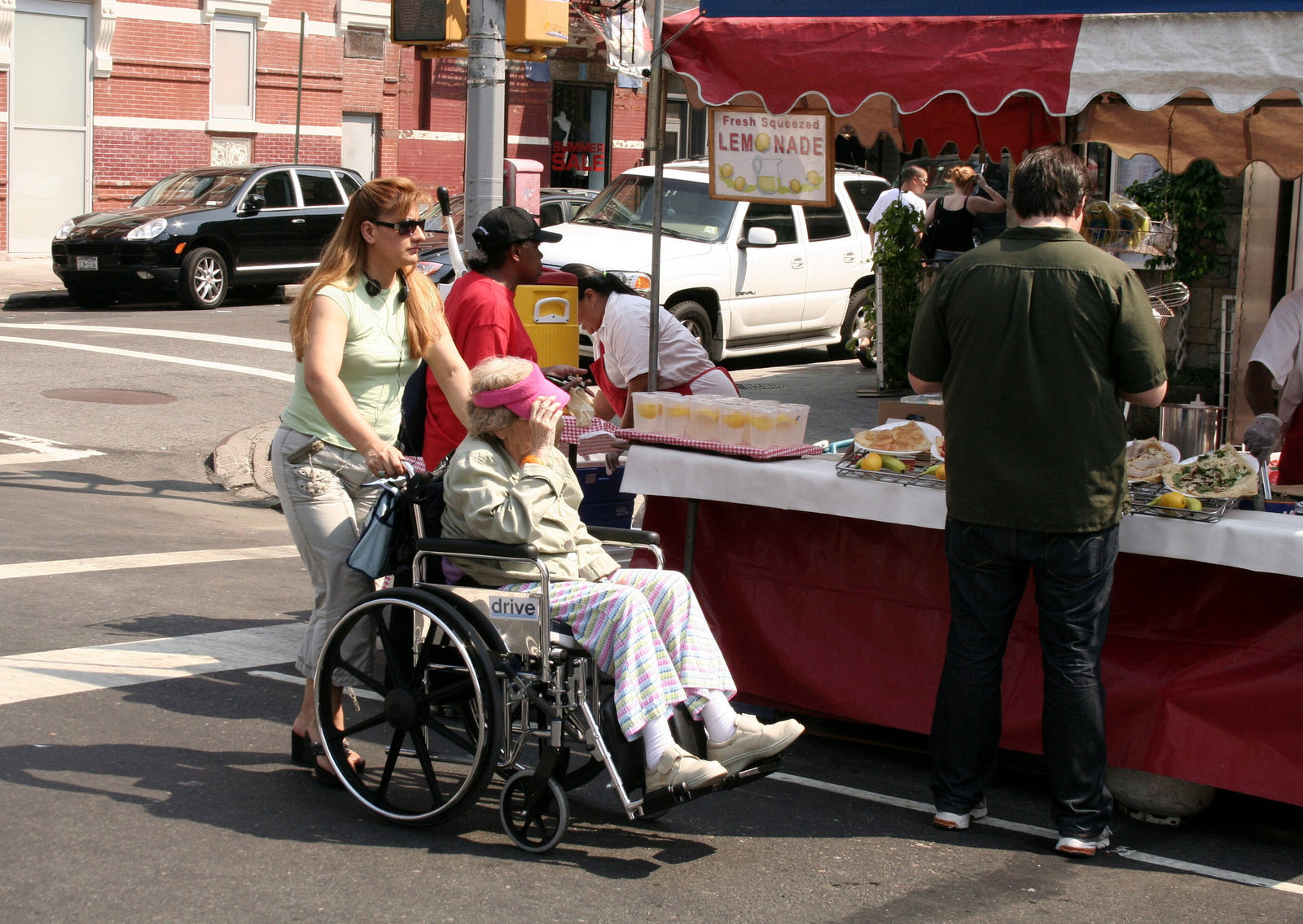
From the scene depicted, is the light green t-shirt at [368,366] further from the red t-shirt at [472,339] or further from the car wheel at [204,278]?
the car wheel at [204,278]

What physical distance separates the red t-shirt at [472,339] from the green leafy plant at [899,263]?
7.32m

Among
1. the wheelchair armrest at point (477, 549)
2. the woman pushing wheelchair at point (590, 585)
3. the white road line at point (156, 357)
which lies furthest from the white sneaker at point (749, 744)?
the white road line at point (156, 357)

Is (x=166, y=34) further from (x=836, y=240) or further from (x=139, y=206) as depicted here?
(x=836, y=240)

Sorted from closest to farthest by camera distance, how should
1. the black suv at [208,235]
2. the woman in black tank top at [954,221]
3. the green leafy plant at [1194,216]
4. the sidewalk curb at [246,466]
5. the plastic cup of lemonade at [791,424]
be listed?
the plastic cup of lemonade at [791,424] < the green leafy plant at [1194,216] < the sidewalk curb at [246,466] < the woman in black tank top at [954,221] < the black suv at [208,235]

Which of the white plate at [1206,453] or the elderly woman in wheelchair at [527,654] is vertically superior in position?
the white plate at [1206,453]

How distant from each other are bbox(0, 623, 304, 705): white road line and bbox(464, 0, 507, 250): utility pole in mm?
3042

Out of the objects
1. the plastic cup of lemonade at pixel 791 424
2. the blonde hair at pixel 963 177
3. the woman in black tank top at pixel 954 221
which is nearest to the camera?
the plastic cup of lemonade at pixel 791 424

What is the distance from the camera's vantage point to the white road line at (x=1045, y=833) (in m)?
4.28

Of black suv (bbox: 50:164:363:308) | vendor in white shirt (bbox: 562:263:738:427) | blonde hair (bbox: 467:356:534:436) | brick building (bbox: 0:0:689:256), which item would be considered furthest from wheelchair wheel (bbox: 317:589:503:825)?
brick building (bbox: 0:0:689:256)

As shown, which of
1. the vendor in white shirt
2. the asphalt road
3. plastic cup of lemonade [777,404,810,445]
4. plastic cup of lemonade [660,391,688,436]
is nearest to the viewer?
the asphalt road

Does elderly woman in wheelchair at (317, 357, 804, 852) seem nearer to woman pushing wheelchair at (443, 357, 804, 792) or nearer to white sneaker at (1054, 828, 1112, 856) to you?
woman pushing wheelchair at (443, 357, 804, 792)

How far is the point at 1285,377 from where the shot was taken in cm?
591

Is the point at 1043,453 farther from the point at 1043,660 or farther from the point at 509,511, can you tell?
the point at 509,511

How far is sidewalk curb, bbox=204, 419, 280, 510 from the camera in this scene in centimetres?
1012
